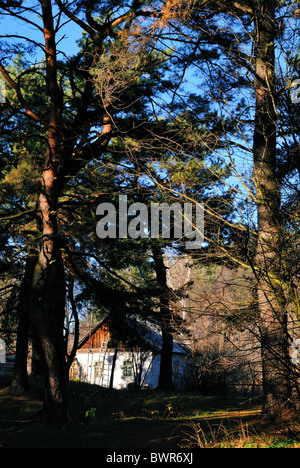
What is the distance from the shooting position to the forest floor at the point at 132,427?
253 inches

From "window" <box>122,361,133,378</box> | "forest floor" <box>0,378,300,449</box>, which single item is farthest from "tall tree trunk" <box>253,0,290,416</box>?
"window" <box>122,361,133,378</box>

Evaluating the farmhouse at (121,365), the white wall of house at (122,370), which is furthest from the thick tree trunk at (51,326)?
the white wall of house at (122,370)

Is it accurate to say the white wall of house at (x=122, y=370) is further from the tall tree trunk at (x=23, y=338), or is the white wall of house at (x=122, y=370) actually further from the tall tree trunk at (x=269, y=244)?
the tall tree trunk at (x=269, y=244)

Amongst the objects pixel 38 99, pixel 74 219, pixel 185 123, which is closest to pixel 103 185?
pixel 74 219

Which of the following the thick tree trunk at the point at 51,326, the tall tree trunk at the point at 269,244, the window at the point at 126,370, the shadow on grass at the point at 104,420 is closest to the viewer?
the tall tree trunk at the point at 269,244

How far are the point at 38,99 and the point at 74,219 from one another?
12.3 feet

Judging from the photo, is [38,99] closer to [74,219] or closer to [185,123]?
[74,219]

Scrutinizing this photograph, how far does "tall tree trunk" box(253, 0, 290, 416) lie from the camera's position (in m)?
5.31

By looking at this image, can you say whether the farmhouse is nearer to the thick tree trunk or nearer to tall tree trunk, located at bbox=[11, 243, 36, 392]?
tall tree trunk, located at bbox=[11, 243, 36, 392]

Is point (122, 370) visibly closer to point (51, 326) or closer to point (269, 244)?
point (51, 326)

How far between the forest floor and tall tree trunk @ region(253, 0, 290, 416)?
0.57 m

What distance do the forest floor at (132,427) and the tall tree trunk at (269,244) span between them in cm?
57

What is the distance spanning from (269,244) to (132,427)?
5169 millimetres
